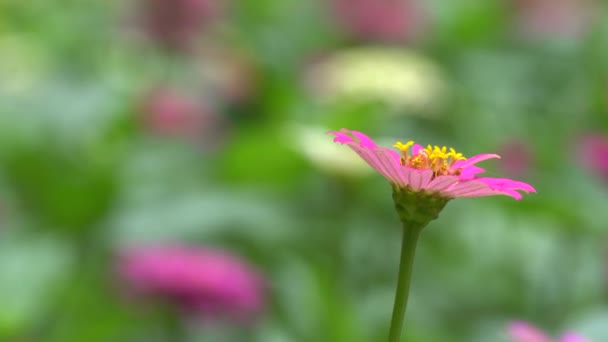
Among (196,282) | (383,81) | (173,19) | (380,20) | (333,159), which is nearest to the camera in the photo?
(196,282)

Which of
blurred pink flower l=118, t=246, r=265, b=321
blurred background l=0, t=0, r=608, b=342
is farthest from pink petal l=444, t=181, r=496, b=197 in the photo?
blurred pink flower l=118, t=246, r=265, b=321

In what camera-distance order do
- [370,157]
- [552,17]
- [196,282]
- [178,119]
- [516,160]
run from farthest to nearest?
[552,17]
[178,119]
[516,160]
[196,282]
[370,157]

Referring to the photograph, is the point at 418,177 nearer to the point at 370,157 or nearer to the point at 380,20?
the point at 370,157

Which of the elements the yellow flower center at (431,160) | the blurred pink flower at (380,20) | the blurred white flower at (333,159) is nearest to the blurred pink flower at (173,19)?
the blurred pink flower at (380,20)

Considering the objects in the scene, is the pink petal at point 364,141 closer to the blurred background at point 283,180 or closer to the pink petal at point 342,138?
the pink petal at point 342,138

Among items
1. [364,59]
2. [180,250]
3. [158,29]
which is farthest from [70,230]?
[158,29]

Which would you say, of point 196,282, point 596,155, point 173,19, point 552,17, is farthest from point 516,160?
point 552,17

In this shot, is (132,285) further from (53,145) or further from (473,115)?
(473,115)
